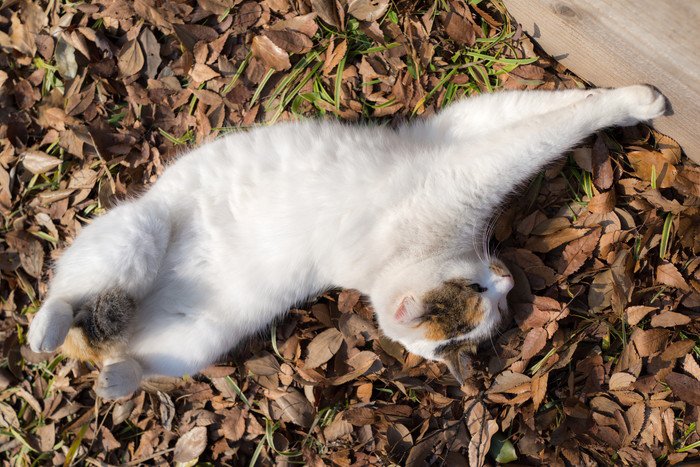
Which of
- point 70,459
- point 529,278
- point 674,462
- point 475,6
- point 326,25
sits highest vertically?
point 475,6

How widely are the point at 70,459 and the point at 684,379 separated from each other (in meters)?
3.57

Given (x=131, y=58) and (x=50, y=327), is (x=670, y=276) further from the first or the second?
(x=131, y=58)

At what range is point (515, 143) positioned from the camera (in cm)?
237

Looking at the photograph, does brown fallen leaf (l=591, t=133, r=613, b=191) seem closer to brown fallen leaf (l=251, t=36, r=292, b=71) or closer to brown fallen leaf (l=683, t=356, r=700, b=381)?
brown fallen leaf (l=683, t=356, r=700, b=381)

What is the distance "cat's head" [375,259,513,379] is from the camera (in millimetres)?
2428

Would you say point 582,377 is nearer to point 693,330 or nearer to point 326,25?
point 693,330

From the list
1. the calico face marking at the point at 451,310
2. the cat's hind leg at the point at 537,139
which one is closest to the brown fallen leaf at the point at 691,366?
the calico face marking at the point at 451,310

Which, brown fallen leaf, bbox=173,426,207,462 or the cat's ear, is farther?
brown fallen leaf, bbox=173,426,207,462

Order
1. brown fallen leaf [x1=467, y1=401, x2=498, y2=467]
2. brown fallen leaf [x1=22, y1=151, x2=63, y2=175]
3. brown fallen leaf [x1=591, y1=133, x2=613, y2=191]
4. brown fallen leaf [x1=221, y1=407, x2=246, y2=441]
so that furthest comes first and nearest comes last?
brown fallen leaf [x1=22, y1=151, x2=63, y2=175] < brown fallen leaf [x1=221, y1=407, x2=246, y2=441] < brown fallen leaf [x1=467, y1=401, x2=498, y2=467] < brown fallen leaf [x1=591, y1=133, x2=613, y2=191]

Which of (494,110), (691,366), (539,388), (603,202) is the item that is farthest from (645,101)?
(539,388)

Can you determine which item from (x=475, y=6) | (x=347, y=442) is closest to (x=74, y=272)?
(x=347, y=442)

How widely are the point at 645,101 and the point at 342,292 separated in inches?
71.2

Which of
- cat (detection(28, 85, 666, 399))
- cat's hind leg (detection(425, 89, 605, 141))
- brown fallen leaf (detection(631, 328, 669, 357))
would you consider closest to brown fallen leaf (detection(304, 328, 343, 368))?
cat (detection(28, 85, 666, 399))

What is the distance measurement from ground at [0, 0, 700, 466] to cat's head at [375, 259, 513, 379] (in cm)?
31
